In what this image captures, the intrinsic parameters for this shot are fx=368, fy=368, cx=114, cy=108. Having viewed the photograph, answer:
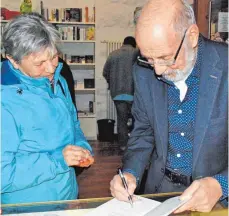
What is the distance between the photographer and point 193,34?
1.63 metres

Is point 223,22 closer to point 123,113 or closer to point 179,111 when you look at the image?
point 179,111

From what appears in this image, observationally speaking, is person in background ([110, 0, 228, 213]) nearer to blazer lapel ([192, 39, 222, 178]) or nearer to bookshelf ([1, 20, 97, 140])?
blazer lapel ([192, 39, 222, 178])

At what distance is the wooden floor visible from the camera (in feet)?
14.5

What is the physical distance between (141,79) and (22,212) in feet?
2.80

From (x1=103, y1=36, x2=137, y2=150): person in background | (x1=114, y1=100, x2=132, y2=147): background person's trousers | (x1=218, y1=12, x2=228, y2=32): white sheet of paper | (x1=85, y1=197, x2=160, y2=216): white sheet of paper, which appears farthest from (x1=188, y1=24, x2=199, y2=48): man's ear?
(x1=114, y1=100, x2=132, y2=147): background person's trousers

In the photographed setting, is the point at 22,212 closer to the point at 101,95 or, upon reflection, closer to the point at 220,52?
the point at 220,52

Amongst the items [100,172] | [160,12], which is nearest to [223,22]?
[160,12]

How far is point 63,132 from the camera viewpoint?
6.03 ft

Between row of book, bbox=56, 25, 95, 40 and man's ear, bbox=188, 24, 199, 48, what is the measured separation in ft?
18.6

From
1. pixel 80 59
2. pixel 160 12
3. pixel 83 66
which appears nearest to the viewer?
pixel 160 12

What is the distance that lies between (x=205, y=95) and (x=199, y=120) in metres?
0.12

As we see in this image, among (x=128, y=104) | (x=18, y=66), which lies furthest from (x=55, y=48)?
(x=128, y=104)

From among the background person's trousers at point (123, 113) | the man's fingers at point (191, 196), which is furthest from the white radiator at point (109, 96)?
the man's fingers at point (191, 196)

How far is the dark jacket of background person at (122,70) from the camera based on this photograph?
6.16m
